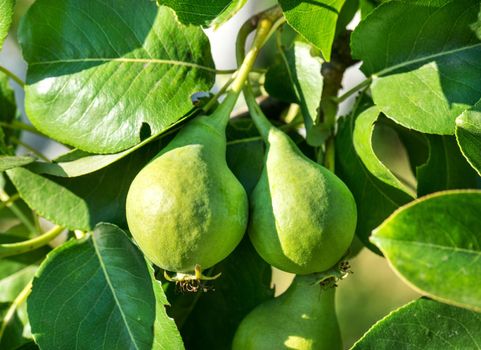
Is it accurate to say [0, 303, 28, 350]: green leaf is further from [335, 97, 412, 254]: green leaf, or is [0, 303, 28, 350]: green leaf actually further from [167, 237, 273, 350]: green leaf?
[335, 97, 412, 254]: green leaf

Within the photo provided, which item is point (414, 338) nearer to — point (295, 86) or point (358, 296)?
point (295, 86)

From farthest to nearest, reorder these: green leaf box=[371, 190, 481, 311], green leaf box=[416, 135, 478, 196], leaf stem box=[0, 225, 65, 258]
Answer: leaf stem box=[0, 225, 65, 258], green leaf box=[416, 135, 478, 196], green leaf box=[371, 190, 481, 311]

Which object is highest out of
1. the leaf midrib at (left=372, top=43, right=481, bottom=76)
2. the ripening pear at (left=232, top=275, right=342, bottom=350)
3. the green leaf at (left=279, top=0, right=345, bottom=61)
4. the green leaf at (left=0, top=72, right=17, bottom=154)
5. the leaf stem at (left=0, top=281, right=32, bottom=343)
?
the green leaf at (left=279, top=0, right=345, bottom=61)

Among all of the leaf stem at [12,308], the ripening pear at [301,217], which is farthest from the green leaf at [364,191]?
the leaf stem at [12,308]

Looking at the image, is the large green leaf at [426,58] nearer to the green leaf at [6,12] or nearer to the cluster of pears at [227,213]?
the cluster of pears at [227,213]

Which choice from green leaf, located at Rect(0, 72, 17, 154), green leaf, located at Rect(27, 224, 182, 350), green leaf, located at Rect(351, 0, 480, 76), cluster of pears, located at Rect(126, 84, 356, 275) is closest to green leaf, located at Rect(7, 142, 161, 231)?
green leaf, located at Rect(27, 224, 182, 350)

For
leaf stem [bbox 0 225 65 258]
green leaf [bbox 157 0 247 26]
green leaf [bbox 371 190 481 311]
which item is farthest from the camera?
leaf stem [bbox 0 225 65 258]
